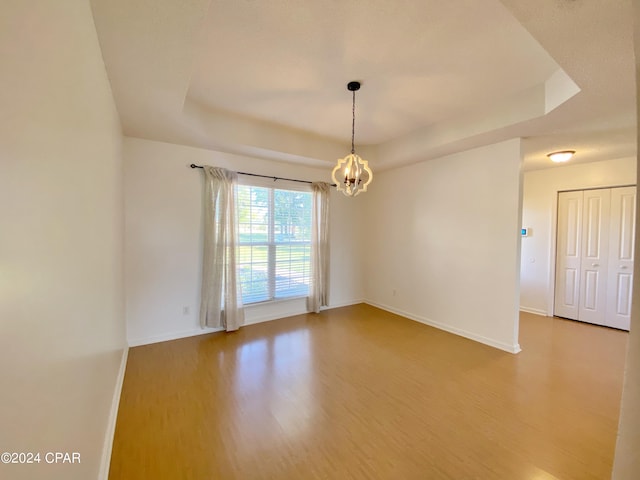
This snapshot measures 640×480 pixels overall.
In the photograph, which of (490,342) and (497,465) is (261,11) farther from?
(490,342)

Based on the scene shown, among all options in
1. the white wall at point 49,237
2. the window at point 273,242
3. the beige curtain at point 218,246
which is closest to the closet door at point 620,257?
the window at point 273,242

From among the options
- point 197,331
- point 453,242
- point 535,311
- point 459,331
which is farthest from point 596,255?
point 197,331

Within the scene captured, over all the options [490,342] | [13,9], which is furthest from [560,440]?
[13,9]

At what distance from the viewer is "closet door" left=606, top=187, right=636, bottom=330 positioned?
3.88 metres

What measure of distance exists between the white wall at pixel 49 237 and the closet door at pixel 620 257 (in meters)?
6.12

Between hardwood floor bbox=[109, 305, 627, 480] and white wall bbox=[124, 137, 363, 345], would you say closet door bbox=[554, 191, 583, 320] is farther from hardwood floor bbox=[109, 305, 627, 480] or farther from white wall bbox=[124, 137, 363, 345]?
white wall bbox=[124, 137, 363, 345]

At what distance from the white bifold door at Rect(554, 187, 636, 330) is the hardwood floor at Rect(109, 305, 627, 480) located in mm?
727

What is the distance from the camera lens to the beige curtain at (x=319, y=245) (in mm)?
4488

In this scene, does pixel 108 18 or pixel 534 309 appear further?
pixel 534 309

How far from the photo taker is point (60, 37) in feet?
3.05

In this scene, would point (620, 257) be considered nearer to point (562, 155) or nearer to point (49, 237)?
point (562, 155)

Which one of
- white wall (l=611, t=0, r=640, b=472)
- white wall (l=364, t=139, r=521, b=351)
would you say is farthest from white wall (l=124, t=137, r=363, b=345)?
white wall (l=611, t=0, r=640, b=472)

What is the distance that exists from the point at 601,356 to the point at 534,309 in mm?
1748

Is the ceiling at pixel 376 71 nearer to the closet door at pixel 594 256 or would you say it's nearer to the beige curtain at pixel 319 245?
the closet door at pixel 594 256
